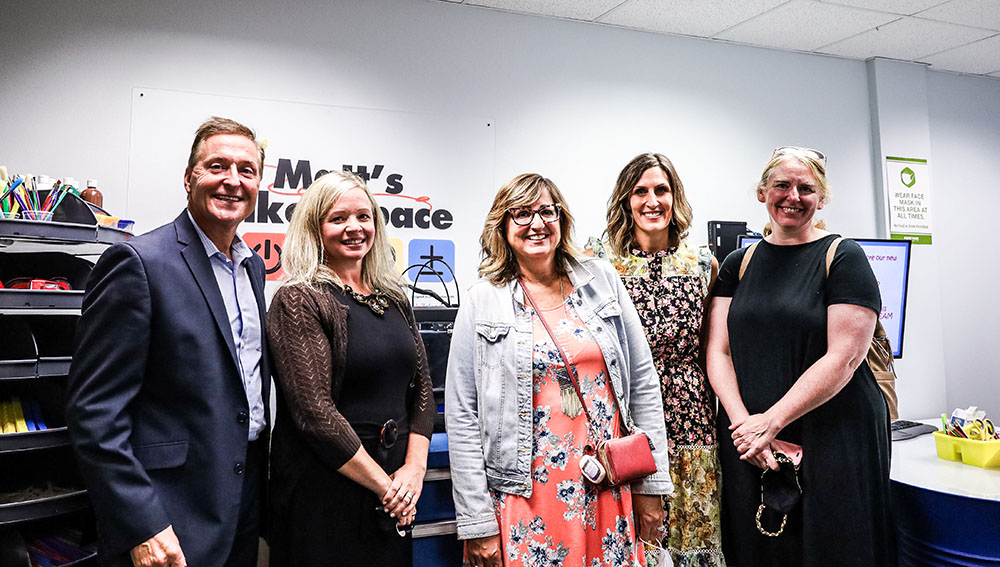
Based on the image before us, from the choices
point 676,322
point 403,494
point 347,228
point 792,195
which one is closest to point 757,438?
point 676,322

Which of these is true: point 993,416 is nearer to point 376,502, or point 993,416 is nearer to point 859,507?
point 859,507

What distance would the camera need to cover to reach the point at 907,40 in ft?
12.1

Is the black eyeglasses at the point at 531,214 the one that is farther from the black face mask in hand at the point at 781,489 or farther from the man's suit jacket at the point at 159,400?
the black face mask in hand at the point at 781,489

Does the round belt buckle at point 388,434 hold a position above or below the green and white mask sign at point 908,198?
below

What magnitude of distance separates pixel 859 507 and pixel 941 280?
3129mm

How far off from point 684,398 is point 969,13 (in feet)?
9.77

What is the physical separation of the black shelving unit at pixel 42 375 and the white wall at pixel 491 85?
1.03 m

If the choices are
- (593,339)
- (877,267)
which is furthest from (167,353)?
(877,267)

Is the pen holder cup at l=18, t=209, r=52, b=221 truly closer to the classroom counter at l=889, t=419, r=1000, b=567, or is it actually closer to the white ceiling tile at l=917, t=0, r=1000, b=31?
the classroom counter at l=889, t=419, r=1000, b=567

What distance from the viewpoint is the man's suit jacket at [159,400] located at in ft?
3.90

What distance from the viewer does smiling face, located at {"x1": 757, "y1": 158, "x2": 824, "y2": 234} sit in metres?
1.78

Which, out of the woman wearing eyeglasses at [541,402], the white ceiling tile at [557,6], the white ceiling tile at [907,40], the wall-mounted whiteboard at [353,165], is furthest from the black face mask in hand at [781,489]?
the white ceiling tile at [907,40]

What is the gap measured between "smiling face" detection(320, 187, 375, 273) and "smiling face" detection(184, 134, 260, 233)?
0.70 ft

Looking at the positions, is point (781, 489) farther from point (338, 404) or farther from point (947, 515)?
point (338, 404)
